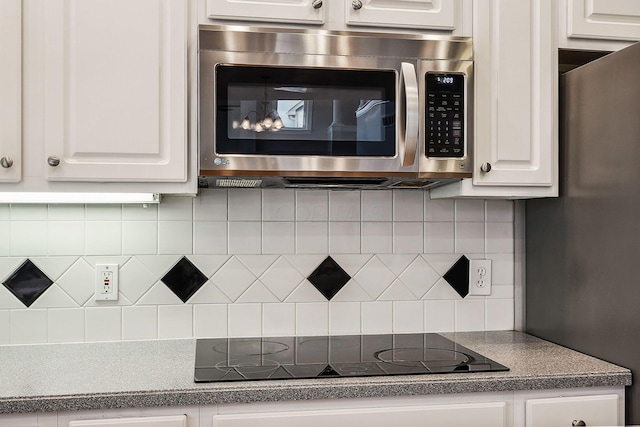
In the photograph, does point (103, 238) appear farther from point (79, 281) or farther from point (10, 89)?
point (10, 89)

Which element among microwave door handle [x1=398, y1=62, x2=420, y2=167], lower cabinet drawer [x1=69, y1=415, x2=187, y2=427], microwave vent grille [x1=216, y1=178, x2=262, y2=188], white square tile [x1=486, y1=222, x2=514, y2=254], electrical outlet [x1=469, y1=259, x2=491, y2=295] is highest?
microwave door handle [x1=398, y1=62, x2=420, y2=167]

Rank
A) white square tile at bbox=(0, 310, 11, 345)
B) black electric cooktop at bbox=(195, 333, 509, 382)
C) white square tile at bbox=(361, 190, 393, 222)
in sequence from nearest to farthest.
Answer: black electric cooktop at bbox=(195, 333, 509, 382), white square tile at bbox=(0, 310, 11, 345), white square tile at bbox=(361, 190, 393, 222)

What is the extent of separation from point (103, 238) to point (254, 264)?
49 centimetres

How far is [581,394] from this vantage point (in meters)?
1.58

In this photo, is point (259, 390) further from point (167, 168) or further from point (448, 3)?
point (448, 3)

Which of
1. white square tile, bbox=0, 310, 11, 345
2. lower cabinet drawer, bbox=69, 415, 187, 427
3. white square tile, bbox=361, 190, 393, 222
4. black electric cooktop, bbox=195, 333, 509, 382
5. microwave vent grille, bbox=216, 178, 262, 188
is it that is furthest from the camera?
white square tile, bbox=361, 190, 393, 222

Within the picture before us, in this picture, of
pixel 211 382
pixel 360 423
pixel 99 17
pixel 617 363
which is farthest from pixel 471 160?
pixel 99 17

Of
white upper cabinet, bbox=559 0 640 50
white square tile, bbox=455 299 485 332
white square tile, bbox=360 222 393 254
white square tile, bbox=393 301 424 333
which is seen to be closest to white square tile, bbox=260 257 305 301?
white square tile, bbox=360 222 393 254

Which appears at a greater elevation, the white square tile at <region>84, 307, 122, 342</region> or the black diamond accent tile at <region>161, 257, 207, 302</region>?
the black diamond accent tile at <region>161, 257, 207, 302</region>

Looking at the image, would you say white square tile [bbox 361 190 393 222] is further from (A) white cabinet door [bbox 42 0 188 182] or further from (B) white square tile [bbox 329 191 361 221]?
(A) white cabinet door [bbox 42 0 188 182]

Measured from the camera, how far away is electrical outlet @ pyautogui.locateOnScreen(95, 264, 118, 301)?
1931 mm

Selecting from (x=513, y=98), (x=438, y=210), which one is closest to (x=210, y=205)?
(x=438, y=210)

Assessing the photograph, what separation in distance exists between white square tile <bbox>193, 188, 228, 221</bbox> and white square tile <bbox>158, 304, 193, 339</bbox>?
0.30m

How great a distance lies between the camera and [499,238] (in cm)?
217
